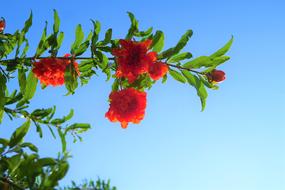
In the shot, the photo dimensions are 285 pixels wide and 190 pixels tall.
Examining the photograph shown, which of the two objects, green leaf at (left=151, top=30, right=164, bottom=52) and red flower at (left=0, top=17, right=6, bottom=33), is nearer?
green leaf at (left=151, top=30, right=164, bottom=52)

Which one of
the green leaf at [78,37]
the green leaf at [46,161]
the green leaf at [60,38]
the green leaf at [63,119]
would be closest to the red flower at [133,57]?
the green leaf at [78,37]

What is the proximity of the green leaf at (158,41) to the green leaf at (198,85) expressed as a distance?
275 millimetres

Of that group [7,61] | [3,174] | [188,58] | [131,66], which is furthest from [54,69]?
[3,174]

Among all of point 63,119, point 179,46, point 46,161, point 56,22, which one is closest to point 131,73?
point 179,46

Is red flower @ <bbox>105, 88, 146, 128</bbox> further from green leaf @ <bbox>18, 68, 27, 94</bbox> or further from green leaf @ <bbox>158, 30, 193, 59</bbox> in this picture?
green leaf @ <bbox>18, 68, 27, 94</bbox>

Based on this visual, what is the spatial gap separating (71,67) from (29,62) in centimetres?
33

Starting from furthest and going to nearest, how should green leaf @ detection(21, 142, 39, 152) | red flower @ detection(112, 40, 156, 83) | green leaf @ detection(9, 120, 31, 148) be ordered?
1. red flower @ detection(112, 40, 156, 83)
2. green leaf @ detection(21, 142, 39, 152)
3. green leaf @ detection(9, 120, 31, 148)

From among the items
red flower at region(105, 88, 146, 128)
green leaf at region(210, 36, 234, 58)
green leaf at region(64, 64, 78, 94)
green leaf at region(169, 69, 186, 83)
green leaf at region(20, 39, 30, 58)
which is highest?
green leaf at region(210, 36, 234, 58)

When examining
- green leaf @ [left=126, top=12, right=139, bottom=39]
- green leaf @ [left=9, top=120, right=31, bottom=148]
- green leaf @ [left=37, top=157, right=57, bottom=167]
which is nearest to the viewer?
green leaf @ [left=37, top=157, right=57, bottom=167]

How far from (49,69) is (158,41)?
0.82 metres

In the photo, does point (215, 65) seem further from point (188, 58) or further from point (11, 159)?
point (11, 159)

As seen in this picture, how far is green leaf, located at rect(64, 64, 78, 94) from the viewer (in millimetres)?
3092

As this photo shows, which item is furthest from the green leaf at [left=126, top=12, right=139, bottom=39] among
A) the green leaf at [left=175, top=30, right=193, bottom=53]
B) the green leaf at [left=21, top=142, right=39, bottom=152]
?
the green leaf at [left=21, top=142, right=39, bottom=152]

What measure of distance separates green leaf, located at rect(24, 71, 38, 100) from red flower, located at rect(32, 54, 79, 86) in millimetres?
189
